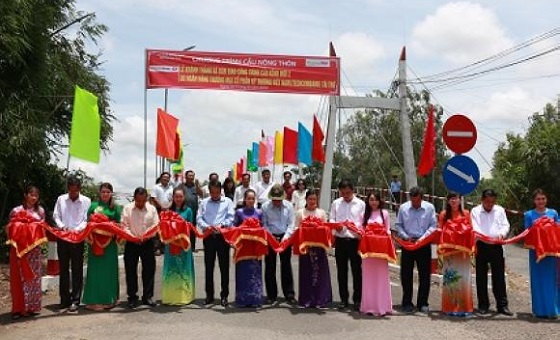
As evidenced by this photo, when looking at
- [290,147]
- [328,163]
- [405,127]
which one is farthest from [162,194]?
[290,147]

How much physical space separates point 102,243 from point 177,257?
1.08 metres

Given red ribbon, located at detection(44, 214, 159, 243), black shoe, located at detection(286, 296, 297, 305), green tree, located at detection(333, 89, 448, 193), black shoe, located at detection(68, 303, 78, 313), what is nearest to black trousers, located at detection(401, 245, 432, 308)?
black shoe, located at detection(286, 296, 297, 305)

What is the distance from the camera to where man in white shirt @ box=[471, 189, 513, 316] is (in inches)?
368

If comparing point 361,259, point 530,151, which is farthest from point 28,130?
point 530,151

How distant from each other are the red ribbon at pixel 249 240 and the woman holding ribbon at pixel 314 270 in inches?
13.3

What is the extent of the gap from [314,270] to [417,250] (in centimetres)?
152

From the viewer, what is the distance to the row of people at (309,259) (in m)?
9.26

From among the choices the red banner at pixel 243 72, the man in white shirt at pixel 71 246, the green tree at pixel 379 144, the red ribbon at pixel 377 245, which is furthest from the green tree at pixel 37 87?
the green tree at pixel 379 144

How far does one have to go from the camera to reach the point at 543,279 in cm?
920

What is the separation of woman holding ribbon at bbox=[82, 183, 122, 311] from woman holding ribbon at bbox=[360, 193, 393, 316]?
3.58 metres

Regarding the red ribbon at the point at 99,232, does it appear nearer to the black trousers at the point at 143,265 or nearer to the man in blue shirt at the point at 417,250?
the black trousers at the point at 143,265

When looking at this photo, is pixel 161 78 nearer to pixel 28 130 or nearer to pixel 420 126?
pixel 28 130

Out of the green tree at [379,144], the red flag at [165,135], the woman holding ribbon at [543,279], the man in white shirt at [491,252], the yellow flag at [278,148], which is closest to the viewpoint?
the woman holding ribbon at [543,279]

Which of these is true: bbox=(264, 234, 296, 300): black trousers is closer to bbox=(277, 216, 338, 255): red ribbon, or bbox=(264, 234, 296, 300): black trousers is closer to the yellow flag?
bbox=(277, 216, 338, 255): red ribbon
